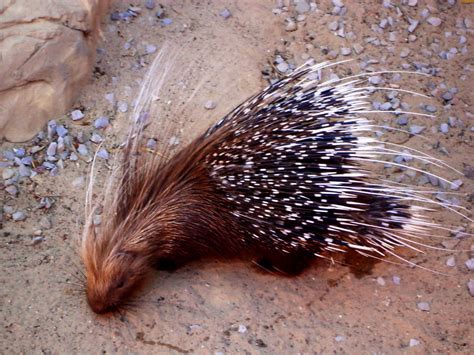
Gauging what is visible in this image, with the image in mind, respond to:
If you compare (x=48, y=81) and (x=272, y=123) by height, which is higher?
(x=272, y=123)

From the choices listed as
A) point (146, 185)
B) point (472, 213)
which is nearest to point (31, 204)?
point (146, 185)


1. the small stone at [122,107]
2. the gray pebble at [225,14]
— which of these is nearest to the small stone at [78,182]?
the small stone at [122,107]

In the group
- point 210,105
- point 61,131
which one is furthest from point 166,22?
point 61,131

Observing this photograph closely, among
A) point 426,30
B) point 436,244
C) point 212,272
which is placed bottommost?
point 212,272

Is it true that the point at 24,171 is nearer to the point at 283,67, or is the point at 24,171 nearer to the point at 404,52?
the point at 283,67

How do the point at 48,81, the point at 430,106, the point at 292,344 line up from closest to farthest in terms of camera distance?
the point at 292,344, the point at 48,81, the point at 430,106

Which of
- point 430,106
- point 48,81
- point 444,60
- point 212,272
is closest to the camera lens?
point 212,272

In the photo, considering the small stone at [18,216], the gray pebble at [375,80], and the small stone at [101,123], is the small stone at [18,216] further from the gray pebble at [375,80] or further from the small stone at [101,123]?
the gray pebble at [375,80]

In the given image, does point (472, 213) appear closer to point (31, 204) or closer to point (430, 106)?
point (430, 106)
